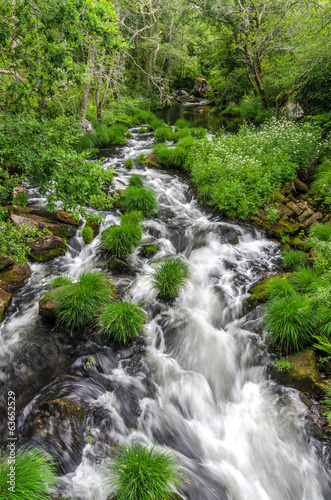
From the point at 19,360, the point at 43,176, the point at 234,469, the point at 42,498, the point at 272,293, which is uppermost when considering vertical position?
the point at 43,176

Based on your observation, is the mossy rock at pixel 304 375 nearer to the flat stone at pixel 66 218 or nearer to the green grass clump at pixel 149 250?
the green grass clump at pixel 149 250

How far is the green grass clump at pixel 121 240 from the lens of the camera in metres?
7.99

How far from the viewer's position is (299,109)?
1422 cm

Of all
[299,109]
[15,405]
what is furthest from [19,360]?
[299,109]

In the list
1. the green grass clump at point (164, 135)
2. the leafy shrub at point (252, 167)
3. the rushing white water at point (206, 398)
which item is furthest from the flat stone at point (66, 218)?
the green grass clump at point (164, 135)

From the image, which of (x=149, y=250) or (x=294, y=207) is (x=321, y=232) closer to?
(x=294, y=207)

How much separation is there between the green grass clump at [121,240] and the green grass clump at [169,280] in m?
1.54

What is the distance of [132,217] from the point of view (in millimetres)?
9320

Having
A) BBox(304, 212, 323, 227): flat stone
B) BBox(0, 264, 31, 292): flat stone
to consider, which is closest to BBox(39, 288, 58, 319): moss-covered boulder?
BBox(0, 264, 31, 292): flat stone

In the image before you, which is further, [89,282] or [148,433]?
[89,282]

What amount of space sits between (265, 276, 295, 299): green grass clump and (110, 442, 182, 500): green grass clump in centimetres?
413

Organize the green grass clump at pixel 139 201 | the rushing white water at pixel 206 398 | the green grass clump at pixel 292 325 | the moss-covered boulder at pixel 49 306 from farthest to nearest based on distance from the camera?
the green grass clump at pixel 139 201 < the moss-covered boulder at pixel 49 306 < the green grass clump at pixel 292 325 < the rushing white water at pixel 206 398

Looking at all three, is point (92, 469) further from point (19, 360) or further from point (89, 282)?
point (89, 282)

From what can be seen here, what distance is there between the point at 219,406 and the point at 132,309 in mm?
2520
